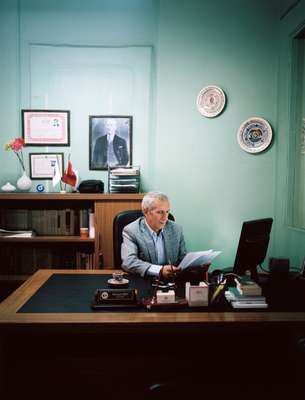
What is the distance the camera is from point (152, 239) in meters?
2.76

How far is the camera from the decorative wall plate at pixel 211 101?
12.4ft

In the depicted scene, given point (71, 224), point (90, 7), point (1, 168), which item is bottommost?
point (71, 224)

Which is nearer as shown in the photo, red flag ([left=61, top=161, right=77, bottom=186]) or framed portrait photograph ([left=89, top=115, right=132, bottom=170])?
red flag ([left=61, top=161, right=77, bottom=186])

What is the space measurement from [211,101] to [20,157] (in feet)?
6.25

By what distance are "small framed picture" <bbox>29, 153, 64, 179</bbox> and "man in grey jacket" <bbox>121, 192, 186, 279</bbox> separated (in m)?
1.53

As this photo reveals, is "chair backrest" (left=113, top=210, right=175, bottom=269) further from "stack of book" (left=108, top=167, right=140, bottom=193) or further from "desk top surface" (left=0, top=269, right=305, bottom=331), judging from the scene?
"desk top surface" (left=0, top=269, right=305, bottom=331)

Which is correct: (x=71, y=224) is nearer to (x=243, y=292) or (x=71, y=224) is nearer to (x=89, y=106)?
(x=89, y=106)

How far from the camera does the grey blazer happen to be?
8.30 feet

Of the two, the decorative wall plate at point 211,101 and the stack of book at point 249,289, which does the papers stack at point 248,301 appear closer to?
the stack of book at point 249,289

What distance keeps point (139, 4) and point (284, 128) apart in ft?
6.01
